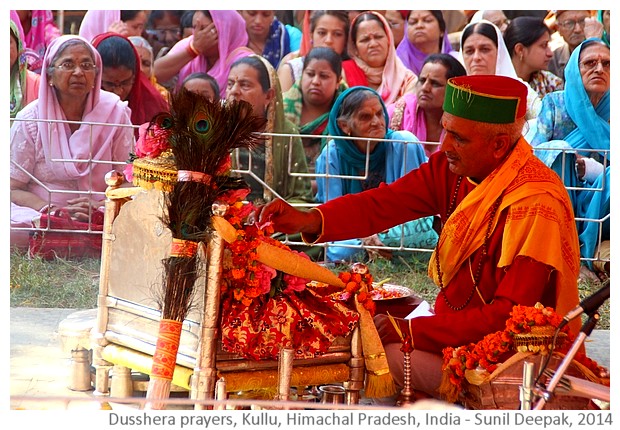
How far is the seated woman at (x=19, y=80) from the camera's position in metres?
8.84

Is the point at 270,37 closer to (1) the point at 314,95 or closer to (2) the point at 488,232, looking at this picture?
(1) the point at 314,95

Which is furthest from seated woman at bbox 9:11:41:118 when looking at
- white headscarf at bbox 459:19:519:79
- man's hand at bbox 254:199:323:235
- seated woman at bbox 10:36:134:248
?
man's hand at bbox 254:199:323:235

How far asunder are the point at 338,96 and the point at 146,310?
17.4ft

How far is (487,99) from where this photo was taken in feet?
12.9

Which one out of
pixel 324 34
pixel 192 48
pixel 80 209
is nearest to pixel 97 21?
pixel 192 48

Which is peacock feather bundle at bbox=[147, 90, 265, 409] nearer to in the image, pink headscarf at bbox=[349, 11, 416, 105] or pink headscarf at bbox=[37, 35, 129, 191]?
pink headscarf at bbox=[37, 35, 129, 191]

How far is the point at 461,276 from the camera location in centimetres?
414

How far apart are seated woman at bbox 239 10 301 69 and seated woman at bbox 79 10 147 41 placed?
1036 mm

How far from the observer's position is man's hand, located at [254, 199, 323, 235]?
3.98 meters

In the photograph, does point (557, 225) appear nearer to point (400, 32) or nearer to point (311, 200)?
point (311, 200)

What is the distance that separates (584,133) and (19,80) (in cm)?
489

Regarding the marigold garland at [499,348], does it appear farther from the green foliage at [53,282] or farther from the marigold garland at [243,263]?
the green foliage at [53,282]

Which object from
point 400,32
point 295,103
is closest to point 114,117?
point 295,103

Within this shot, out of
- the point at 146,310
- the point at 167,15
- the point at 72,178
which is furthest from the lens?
the point at 167,15
